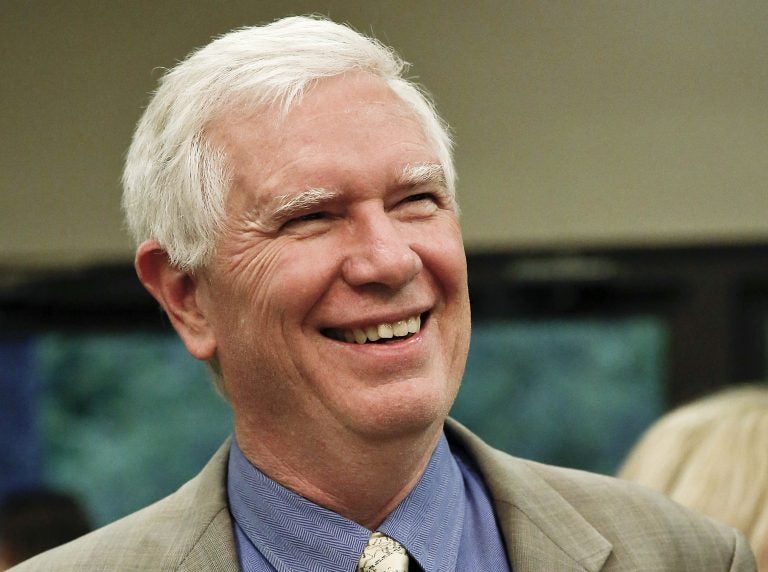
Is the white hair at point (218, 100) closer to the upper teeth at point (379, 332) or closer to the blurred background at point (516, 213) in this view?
the upper teeth at point (379, 332)

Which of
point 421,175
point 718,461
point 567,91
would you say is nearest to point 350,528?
point 421,175

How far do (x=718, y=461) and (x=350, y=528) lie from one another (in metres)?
1.00

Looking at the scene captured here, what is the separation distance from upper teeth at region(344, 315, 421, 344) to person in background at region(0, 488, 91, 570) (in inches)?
81.4

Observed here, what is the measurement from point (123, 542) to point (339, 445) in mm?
358

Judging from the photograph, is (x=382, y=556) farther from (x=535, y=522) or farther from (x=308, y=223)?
(x=308, y=223)

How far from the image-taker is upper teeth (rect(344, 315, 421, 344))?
5.41ft

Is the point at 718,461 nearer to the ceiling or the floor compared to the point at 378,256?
nearer to the floor

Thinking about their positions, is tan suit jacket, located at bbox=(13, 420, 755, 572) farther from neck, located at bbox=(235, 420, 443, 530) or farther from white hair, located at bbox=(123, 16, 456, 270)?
white hair, located at bbox=(123, 16, 456, 270)

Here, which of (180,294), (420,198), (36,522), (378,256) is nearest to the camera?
(378,256)

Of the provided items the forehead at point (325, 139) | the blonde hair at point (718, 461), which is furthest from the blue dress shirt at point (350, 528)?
the blonde hair at point (718, 461)

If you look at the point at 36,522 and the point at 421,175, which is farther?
the point at 36,522

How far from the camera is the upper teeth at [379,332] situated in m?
1.65

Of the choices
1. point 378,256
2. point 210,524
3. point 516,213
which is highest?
point 378,256

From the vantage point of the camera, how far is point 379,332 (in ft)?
5.41
